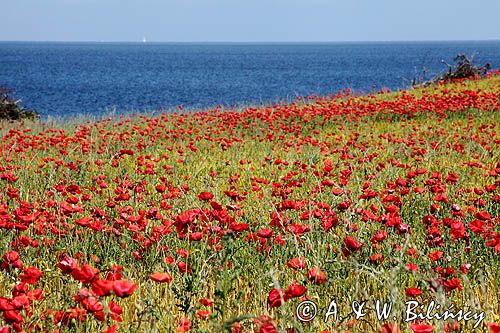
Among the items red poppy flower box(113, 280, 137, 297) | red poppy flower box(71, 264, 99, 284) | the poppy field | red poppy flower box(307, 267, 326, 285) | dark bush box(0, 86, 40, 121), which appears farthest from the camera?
dark bush box(0, 86, 40, 121)

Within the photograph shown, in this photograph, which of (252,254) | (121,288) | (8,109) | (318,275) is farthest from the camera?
(8,109)

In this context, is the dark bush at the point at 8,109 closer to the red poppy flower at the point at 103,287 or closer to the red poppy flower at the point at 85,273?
the red poppy flower at the point at 85,273

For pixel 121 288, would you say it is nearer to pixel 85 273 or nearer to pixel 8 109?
pixel 85 273

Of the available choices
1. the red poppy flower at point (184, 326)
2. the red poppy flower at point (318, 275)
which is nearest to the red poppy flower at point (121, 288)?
the red poppy flower at point (184, 326)

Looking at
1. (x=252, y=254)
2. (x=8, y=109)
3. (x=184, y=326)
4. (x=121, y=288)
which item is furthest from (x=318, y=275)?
(x=8, y=109)

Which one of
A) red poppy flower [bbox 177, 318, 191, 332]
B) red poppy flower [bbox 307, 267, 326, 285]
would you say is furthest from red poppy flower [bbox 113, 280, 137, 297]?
red poppy flower [bbox 307, 267, 326, 285]

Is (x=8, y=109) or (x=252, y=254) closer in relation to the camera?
(x=252, y=254)

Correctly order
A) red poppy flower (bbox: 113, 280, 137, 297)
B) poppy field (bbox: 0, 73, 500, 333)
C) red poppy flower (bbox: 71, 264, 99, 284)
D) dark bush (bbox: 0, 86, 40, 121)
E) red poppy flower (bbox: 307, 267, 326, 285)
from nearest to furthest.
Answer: red poppy flower (bbox: 113, 280, 137, 297) → red poppy flower (bbox: 71, 264, 99, 284) → poppy field (bbox: 0, 73, 500, 333) → red poppy flower (bbox: 307, 267, 326, 285) → dark bush (bbox: 0, 86, 40, 121)

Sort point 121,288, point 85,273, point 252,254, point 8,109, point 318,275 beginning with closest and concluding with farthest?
1. point 121,288
2. point 85,273
3. point 318,275
4. point 252,254
5. point 8,109

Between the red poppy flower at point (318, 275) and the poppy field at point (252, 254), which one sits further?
the red poppy flower at point (318, 275)

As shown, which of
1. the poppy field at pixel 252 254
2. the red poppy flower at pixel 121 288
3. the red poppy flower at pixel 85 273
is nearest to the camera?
the red poppy flower at pixel 121 288

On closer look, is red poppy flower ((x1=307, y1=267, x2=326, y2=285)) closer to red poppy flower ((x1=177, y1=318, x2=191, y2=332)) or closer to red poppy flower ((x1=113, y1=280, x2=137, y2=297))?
red poppy flower ((x1=177, y1=318, x2=191, y2=332))

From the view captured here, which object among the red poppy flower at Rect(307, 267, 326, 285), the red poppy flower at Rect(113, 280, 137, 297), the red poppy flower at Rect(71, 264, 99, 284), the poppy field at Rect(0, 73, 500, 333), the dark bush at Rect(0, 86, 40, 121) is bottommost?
the dark bush at Rect(0, 86, 40, 121)

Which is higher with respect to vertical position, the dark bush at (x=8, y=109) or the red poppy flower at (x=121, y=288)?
the red poppy flower at (x=121, y=288)
